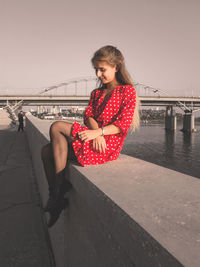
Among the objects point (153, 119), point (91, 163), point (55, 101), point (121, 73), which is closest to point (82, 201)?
point (91, 163)

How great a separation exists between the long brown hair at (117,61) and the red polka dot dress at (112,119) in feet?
0.33

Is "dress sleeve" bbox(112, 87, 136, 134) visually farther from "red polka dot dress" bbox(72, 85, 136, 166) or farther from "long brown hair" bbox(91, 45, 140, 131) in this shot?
"long brown hair" bbox(91, 45, 140, 131)

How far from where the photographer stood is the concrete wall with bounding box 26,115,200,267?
24.0 inches

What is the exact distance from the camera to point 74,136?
1634 mm

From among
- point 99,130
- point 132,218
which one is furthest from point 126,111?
point 132,218

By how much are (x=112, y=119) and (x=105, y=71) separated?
383 millimetres

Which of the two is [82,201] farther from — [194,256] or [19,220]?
[19,220]

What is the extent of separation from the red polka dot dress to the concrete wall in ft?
0.44

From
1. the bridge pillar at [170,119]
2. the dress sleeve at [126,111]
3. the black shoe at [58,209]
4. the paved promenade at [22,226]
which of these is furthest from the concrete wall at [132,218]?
the bridge pillar at [170,119]

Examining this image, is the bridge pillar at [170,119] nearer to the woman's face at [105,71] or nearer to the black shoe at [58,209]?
the woman's face at [105,71]

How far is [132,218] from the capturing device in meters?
0.71

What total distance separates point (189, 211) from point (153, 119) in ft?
431

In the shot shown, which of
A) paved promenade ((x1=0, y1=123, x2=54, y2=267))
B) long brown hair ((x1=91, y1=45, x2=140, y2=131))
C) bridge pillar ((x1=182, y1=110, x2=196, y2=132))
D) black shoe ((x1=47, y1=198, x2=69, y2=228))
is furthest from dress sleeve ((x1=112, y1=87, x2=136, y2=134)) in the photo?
bridge pillar ((x1=182, y1=110, x2=196, y2=132))

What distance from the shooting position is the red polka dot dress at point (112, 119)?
Answer: 1607mm
